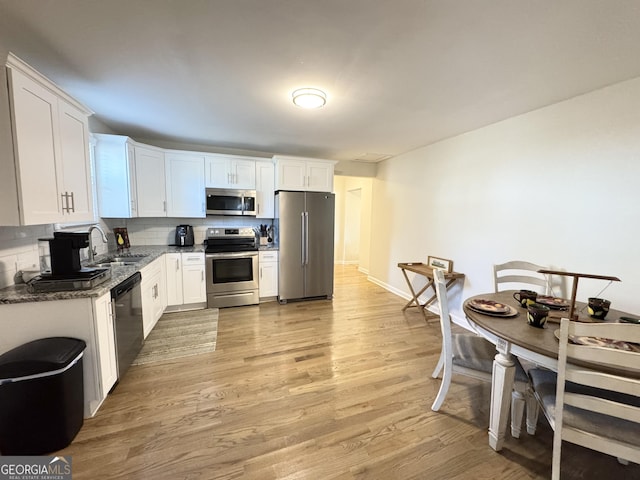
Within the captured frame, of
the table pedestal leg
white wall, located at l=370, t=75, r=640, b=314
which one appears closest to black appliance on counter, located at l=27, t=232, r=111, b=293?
the table pedestal leg

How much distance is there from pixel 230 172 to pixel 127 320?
2.54 metres

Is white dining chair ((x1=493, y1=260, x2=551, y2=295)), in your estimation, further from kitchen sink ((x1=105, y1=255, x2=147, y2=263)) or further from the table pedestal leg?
kitchen sink ((x1=105, y1=255, x2=147, y2=263))

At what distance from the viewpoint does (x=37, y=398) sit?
1462mm

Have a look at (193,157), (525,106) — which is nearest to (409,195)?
(525,106)

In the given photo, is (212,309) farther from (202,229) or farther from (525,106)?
(525,106)

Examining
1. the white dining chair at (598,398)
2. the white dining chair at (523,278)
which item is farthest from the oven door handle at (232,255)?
the white dining chair at (598,398)

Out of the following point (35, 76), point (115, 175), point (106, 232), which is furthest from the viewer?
point (106, 232)

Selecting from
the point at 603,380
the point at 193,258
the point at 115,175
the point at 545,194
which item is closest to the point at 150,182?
the point at 115,175

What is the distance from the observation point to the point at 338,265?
732 centimetres

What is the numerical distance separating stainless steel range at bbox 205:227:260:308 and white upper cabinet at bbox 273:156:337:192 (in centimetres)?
119

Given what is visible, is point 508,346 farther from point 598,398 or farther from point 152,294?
point 152,294

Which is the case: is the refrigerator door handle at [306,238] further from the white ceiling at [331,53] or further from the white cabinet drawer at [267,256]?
the white ceiling at [331,53]

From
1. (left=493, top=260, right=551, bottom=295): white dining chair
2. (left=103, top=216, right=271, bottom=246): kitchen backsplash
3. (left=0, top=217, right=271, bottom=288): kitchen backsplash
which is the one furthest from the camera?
(left=103, top=216, right=271, bottom=246): kitchen backsplash

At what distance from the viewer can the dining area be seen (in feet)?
3.59
